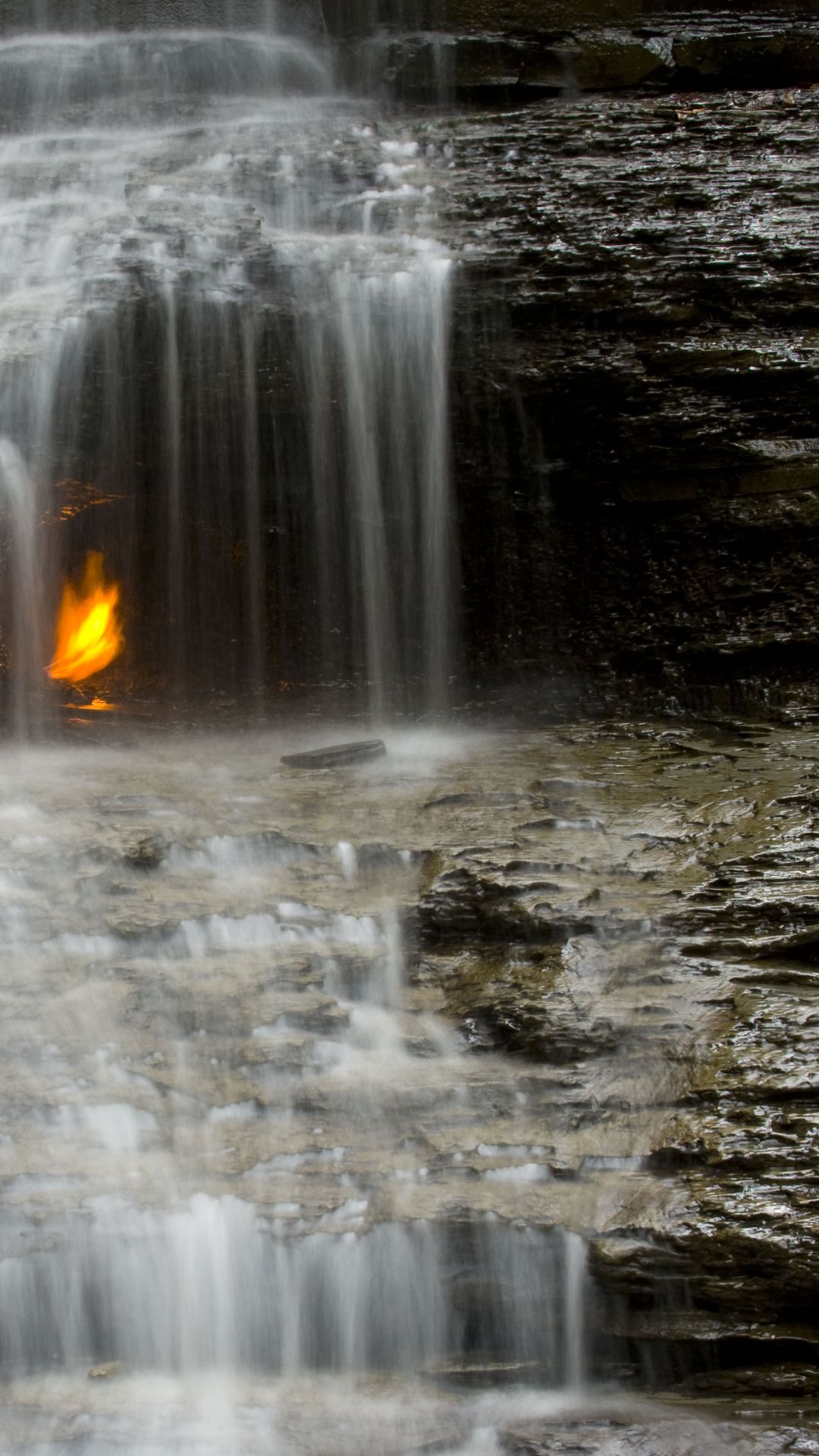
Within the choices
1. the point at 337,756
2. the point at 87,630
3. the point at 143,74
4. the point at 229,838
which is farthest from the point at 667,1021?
the point at 143,74

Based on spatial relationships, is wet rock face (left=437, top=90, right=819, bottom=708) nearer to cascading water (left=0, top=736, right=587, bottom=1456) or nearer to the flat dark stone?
the flat dark stone

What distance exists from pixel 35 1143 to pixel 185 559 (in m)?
4.62

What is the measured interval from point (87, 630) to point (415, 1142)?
5.07m

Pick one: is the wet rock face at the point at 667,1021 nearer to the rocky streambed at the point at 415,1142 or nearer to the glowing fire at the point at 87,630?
the rocky streambed at the point at 415,1142

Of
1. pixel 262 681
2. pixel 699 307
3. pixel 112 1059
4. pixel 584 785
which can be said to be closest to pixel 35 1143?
pixel 112 1059

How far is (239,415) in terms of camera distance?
7.27 meters

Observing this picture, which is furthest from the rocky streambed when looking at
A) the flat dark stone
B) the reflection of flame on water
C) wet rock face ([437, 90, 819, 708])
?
the reflection of flame on water

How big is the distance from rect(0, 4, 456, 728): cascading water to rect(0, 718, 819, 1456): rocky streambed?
278 centimetres

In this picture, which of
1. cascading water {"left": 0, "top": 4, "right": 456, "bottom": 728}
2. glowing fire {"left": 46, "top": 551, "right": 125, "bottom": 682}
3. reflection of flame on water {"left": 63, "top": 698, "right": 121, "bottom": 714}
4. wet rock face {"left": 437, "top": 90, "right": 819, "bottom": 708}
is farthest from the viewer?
glowing fire {"left": 46, "top": 551, "right": 125, "bottom": 682}

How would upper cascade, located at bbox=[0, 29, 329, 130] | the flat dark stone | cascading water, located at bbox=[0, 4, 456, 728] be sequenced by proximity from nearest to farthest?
the flat dark stone, cascading water, located at bbox=[0, 4, 456, 728], upper cascade, located at bbox=[0, 29, 329, 130]

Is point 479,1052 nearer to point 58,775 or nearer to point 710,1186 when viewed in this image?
point 710,1186

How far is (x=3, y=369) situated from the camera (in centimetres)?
707

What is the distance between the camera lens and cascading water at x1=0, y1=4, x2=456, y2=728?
7.11m

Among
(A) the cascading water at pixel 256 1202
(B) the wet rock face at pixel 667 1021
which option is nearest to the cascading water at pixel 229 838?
(A) the cascading water at pixel 256 1202
